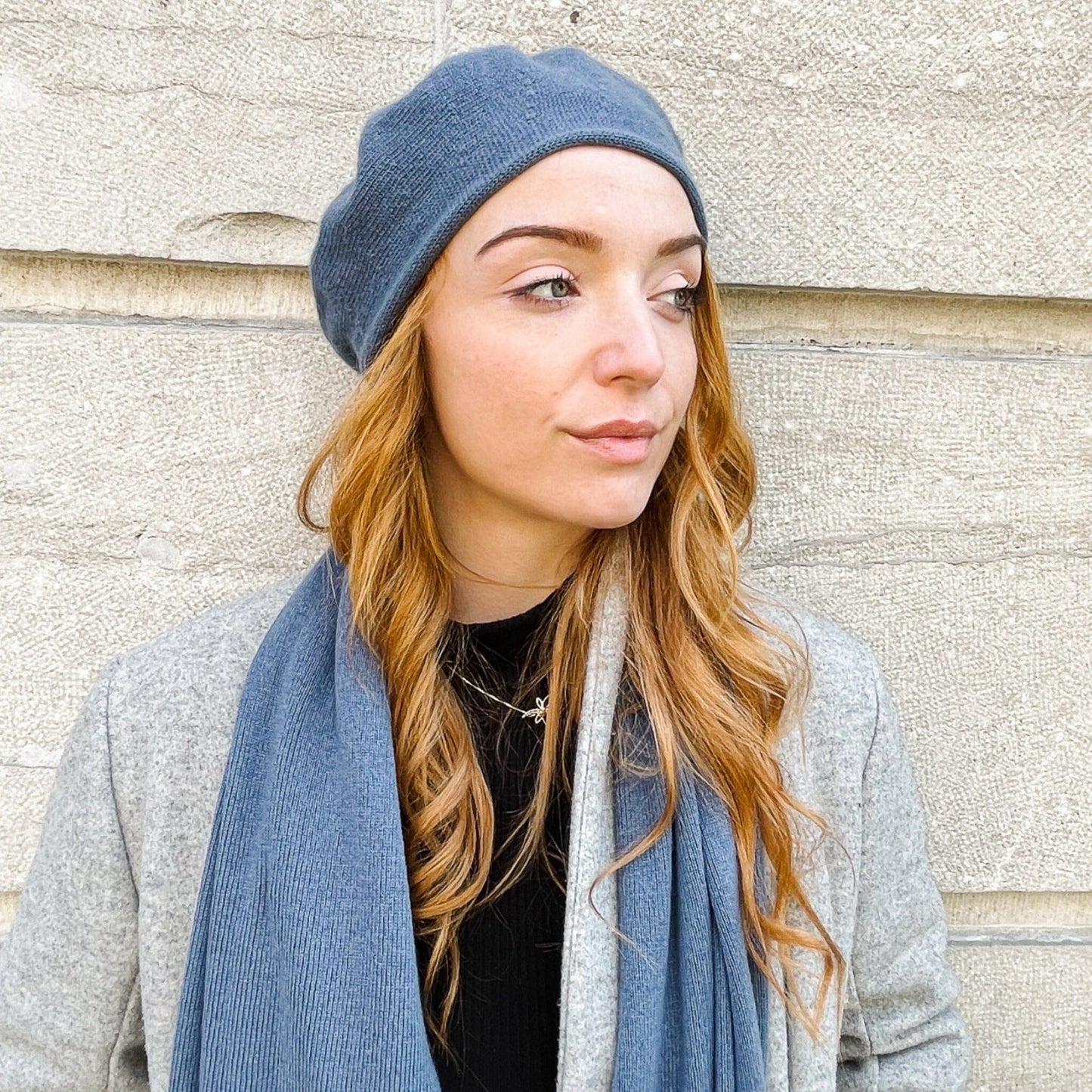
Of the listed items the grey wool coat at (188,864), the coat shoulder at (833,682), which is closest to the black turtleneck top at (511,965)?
the grey wool coat at (188,864)

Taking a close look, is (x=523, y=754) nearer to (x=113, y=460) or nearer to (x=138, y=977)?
(x=138, y=977)

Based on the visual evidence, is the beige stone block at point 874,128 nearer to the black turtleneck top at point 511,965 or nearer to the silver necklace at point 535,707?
the silver necklace at point 535,707

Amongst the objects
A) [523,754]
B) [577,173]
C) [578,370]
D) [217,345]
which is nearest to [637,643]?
[523,754]

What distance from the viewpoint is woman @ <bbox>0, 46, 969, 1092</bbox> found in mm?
1250

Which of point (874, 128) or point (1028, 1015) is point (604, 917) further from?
point (874, 128)

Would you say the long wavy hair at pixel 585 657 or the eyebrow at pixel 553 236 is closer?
the eyebrow at pixel 553 236

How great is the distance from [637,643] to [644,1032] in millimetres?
476

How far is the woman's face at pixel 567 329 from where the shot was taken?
124 centimetres

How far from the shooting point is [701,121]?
1630mm

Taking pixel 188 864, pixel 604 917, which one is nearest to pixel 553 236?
pixel 604 917

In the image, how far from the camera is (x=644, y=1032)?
1.24 metres

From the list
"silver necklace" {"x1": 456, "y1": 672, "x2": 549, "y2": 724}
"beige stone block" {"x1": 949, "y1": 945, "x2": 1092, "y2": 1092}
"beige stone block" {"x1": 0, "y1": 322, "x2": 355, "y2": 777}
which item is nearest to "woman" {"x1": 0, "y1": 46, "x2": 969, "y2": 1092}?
"silver necklace" {"x1": 456, "y1": 672, "x2": 549, "y2": 724}

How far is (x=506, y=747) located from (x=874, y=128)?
1.12 metres

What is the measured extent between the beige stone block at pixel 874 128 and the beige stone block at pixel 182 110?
0.16m
